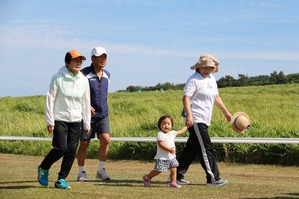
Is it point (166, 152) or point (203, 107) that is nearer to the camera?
point (166, 152)

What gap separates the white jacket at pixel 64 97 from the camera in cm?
792

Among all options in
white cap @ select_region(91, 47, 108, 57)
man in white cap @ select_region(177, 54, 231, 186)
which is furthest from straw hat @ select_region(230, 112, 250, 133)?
white cap @ select_region(91, 47, 108, 57)

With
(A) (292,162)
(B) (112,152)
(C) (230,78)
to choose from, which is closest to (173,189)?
(A) (292,162)

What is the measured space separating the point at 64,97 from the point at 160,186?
1.88m

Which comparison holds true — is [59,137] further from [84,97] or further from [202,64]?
[202,64]

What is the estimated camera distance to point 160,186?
28.1 feet

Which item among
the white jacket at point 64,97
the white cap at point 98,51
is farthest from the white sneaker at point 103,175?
the white cap at point 98,51

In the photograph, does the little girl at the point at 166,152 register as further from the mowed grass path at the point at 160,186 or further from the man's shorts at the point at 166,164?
the mowed grass path at the point at 160,186

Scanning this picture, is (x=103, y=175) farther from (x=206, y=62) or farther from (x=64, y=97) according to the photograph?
(x=206, y=62)

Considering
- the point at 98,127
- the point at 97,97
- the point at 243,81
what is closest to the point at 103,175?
the point at 98,127

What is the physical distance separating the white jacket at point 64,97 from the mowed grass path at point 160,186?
0.97 meters

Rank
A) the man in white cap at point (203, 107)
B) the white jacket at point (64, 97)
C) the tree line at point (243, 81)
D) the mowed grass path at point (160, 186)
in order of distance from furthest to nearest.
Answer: the tree line at point (243, 81), the man in white cap at point (203, 107), the white jacket at point (64, 97), the mowed grass path at point (160, 186)

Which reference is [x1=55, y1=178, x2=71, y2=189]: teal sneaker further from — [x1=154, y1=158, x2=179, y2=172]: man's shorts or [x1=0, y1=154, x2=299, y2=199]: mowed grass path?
[x1=154, y1=158, x2=179, y2=172]: man's shorts

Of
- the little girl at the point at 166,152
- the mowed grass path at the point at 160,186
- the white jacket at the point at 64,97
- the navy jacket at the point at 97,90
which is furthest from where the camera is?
the navy jacket at the point at 97,90
